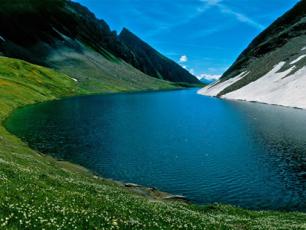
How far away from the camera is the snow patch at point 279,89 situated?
477ft

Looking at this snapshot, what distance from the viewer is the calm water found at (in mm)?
48125

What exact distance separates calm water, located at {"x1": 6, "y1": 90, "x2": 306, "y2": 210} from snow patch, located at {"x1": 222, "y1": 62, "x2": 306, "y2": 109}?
105 ft

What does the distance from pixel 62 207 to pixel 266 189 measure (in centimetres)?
3514

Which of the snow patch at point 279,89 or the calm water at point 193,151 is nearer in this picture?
the calm water at point 193,151

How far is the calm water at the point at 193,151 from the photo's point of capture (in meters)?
48.1

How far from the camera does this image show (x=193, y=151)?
68.9m

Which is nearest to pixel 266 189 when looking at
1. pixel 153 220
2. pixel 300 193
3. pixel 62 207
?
pixel 300 193

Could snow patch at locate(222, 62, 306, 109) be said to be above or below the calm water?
above

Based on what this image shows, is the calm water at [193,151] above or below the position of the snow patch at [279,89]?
below

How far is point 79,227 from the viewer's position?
1592 centimetres

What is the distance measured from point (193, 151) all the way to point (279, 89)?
354 feet

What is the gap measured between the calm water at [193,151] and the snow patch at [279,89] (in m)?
31.9

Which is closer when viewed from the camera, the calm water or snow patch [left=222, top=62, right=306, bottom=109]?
the calm water

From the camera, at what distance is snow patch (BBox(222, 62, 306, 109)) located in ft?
477
